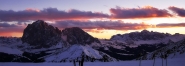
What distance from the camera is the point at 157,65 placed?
18462cm

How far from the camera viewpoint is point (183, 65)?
183 meters

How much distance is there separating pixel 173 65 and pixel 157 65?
10.6 meters

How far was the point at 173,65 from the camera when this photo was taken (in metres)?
178

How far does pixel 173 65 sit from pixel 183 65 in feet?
31.0

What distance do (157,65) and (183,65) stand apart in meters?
15.8
